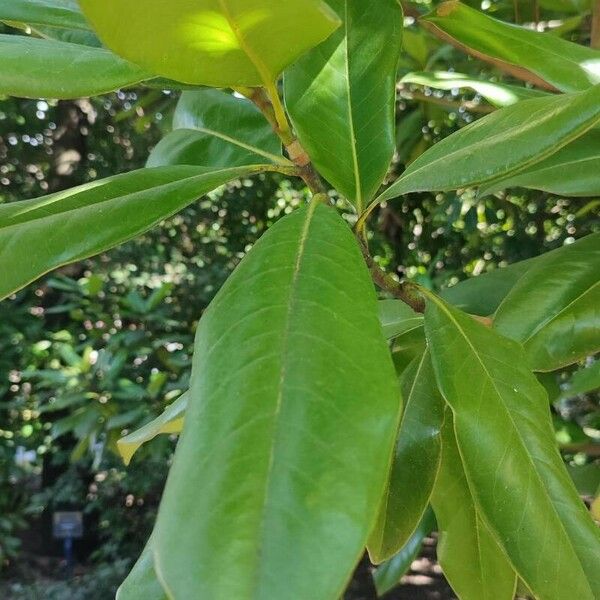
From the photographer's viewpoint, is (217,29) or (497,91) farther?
(497,91)

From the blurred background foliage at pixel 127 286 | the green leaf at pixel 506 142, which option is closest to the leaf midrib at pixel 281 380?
the green leaf at pixel 506 142

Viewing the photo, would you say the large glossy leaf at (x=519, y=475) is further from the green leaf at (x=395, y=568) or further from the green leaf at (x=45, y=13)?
the green leaf at (x=395, y=568)

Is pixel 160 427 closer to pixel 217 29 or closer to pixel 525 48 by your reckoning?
pixel 217 29

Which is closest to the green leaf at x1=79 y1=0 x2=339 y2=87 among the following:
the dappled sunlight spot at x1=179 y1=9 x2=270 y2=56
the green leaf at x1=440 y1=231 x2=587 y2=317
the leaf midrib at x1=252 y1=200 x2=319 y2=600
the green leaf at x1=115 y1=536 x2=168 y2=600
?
the dappled sunlight spot at x1=179 y1=9 x2=270 y2=56

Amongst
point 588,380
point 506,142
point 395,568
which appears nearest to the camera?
point 506,142

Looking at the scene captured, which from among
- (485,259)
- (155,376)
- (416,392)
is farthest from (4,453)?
(416,392)

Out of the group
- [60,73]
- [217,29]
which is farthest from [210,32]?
[60,73]

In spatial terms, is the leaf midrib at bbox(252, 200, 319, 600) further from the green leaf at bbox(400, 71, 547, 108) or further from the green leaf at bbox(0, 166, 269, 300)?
the green leaf at bbox(400, 71, 547, 108)
